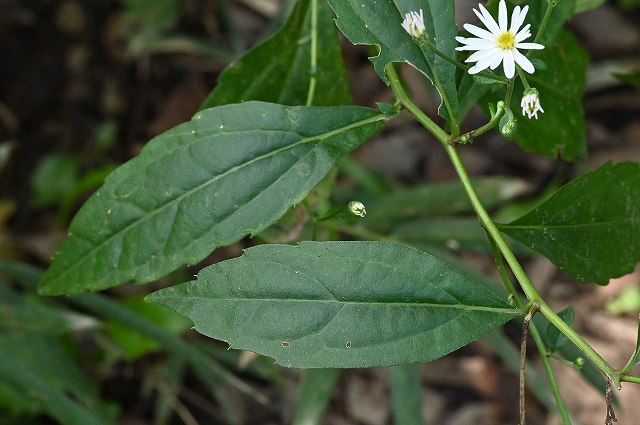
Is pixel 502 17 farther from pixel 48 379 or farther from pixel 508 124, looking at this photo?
pixel 48 379

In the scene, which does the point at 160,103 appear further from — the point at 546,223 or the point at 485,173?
the point at 546,223

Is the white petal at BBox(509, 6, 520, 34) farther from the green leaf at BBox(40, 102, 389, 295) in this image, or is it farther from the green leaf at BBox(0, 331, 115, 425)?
the green leaf at BBox(0, 331, 115, 425)

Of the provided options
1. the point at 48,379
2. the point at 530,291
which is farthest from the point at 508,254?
the point at 48,379

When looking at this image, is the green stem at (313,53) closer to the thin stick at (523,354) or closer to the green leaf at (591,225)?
the green leaf at (591,225)

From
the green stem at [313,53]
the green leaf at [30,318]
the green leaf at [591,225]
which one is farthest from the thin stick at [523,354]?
the green leaf at [30,318]

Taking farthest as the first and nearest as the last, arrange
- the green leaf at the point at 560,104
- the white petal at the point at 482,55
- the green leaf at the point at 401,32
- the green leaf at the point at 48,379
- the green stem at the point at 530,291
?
the green leaf at the point at 48,379
the green leaf at the point at 560,104
the green leaf at the point at 401,32
the white petal at the point at 482,55
the green stem at the point at 530,291

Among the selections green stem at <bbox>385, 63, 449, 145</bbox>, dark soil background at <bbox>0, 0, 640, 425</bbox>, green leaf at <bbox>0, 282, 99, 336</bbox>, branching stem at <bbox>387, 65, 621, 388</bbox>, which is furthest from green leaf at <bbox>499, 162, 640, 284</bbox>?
dark soil background at <bbox>0, 0, 640, 425</bbox>

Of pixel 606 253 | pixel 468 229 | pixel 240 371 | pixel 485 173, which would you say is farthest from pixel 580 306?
pixel 606 253
